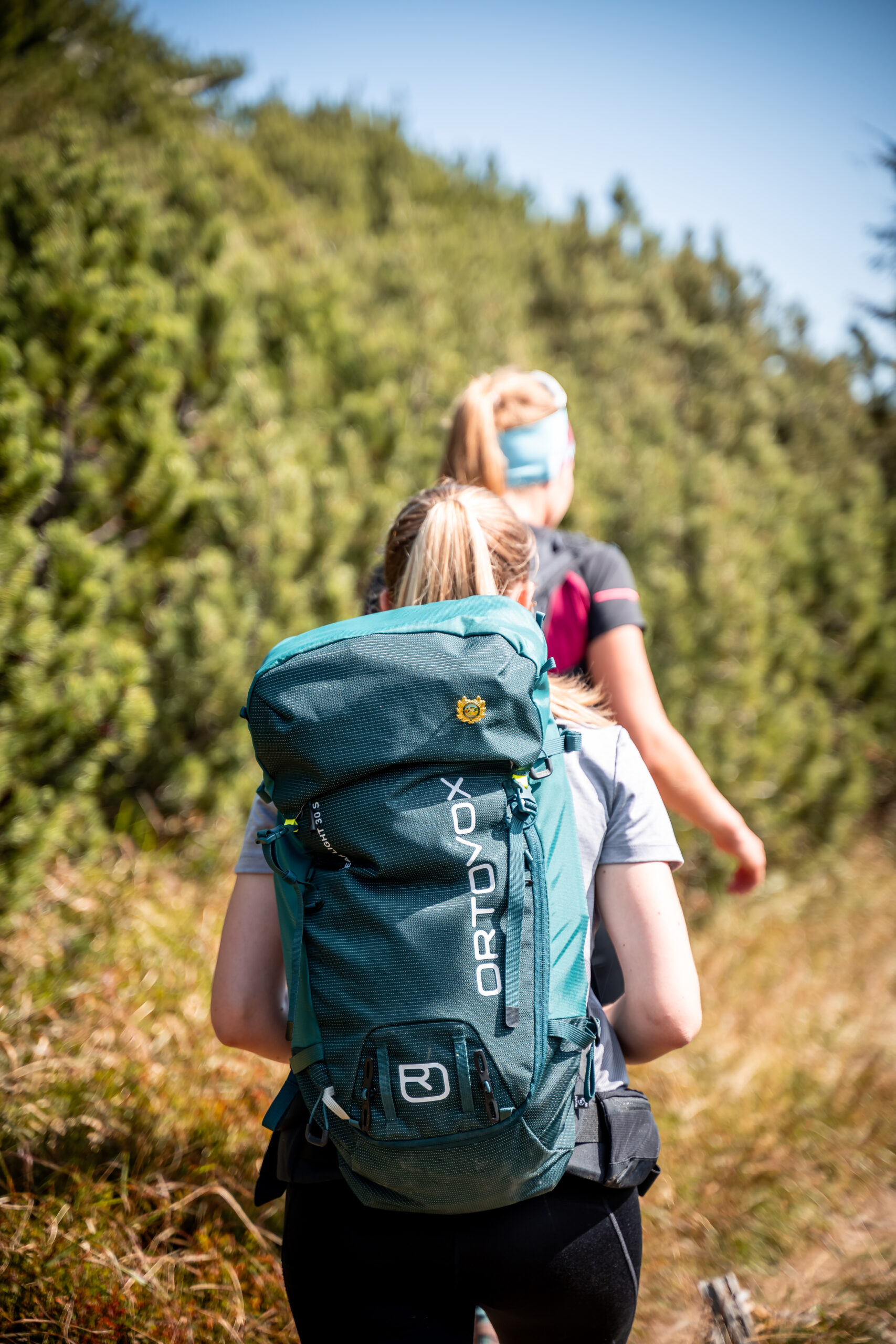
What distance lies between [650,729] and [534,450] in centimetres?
78

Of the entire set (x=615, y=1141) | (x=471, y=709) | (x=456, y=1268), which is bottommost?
(x=456, y=1268)

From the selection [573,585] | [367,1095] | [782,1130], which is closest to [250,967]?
[367,1095]

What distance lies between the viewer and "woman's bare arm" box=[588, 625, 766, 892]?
1.83 m

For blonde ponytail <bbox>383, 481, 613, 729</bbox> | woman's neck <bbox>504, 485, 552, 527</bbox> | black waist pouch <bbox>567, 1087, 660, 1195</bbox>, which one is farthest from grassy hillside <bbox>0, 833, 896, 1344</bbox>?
woman's neck <bbox>504, 485, 552, 527</bbox>

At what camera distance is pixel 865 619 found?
5.83 metres

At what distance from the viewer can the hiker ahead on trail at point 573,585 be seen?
186cm

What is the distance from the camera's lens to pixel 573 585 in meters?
1.91

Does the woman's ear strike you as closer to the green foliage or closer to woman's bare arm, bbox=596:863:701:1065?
woman's bare arm, bbox=596:863:701:1065

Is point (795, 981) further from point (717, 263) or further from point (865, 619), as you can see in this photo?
point (717, 263)

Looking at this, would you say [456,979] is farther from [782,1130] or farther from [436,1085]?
[782,1130]

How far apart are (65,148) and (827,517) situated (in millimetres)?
5155

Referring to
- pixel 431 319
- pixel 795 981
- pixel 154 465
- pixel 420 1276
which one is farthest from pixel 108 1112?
pixel 431 319

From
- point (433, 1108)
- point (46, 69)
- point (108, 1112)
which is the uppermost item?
point (46, 69)

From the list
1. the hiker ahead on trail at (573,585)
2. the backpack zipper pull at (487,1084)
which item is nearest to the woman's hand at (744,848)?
the hiker ahead on trail at (573,585)
